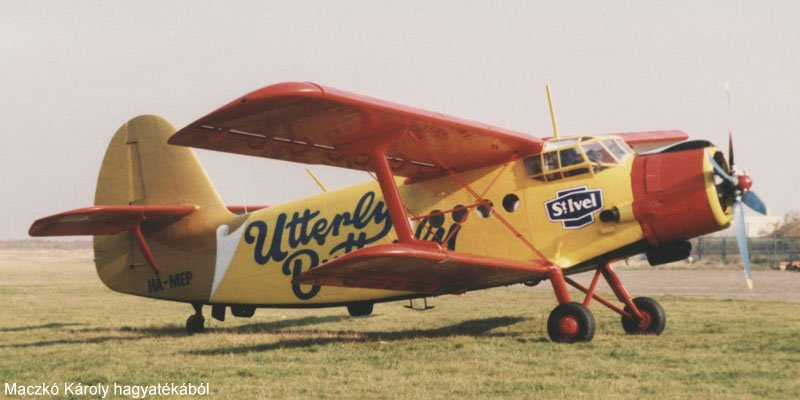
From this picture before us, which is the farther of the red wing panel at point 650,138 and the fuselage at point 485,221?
the red wing panel at point 650,138

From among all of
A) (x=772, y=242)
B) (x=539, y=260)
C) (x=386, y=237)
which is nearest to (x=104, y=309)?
(x=386, y=237)

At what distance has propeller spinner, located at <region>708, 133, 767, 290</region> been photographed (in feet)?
28.5

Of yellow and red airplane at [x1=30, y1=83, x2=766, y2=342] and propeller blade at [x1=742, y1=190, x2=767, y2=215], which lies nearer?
yellow and red airplane at [x1=30, y1=83, x2=766, y2=342]

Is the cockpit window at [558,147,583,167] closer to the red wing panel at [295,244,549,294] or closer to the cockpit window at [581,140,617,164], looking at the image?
the cockpit window at [581,140,617,164]

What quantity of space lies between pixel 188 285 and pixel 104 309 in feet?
19.3

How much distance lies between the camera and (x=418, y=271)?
871cm

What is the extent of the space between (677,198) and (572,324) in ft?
6.52

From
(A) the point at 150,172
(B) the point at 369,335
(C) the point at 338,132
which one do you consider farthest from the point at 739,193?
(A) the point at 150,172

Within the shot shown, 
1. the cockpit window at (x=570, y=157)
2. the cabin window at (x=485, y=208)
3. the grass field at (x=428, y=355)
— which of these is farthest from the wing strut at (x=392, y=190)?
the cockpit window at (x=570, y=157)

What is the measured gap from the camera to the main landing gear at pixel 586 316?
8.62 metres

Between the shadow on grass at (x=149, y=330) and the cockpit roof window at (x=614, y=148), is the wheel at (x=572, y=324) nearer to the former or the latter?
the cockpit roof window at (x=614, y=148)

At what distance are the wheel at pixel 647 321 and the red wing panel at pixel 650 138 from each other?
324 centimetres

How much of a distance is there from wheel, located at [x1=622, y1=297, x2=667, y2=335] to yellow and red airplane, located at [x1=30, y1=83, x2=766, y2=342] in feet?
0.06

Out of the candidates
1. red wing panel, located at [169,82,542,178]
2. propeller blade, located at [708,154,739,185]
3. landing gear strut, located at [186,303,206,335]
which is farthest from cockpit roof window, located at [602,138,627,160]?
landing gear strut, located at [186,303,206,335]
